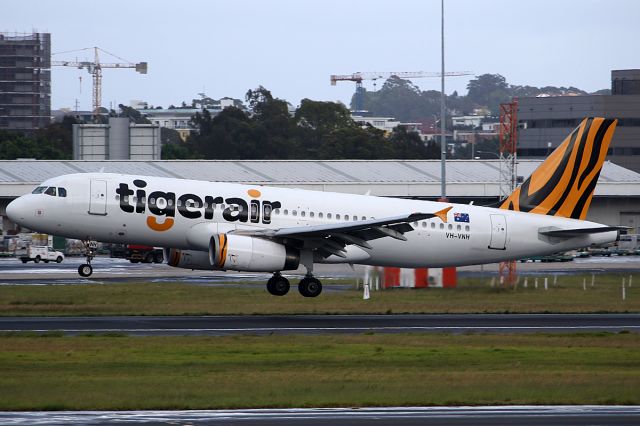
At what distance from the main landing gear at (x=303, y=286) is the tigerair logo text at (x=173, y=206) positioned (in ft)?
8.19

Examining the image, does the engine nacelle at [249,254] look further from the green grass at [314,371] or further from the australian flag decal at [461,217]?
the australian flag decal at [461,217]

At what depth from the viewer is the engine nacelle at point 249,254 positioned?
37781 millimetres

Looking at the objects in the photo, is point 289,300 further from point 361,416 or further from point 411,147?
point 411,147

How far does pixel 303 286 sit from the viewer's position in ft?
135

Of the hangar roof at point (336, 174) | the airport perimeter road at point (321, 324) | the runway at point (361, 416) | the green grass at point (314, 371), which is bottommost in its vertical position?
the airport perimeter road at point (321, 324)

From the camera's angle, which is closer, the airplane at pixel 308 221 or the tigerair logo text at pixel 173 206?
the airplane at pixel 308 221

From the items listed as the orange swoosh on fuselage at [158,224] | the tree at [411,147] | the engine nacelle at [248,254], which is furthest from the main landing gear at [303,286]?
the tree at [411,147]

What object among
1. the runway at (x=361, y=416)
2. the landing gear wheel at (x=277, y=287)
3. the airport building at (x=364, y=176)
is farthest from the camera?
the airport building at (x=364, y=176)

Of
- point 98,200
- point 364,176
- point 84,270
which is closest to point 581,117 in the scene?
point 364,176

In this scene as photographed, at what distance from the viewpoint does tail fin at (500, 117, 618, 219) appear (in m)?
44.8

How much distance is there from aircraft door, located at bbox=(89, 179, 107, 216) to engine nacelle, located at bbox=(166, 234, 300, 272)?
13.1ft

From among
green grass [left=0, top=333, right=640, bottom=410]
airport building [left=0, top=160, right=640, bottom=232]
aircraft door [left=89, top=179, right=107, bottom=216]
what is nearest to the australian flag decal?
green grass [left=0, top=333, right=640, bottom=410]

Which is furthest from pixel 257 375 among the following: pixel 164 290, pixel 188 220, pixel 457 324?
pixel 164 290

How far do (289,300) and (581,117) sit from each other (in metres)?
104
